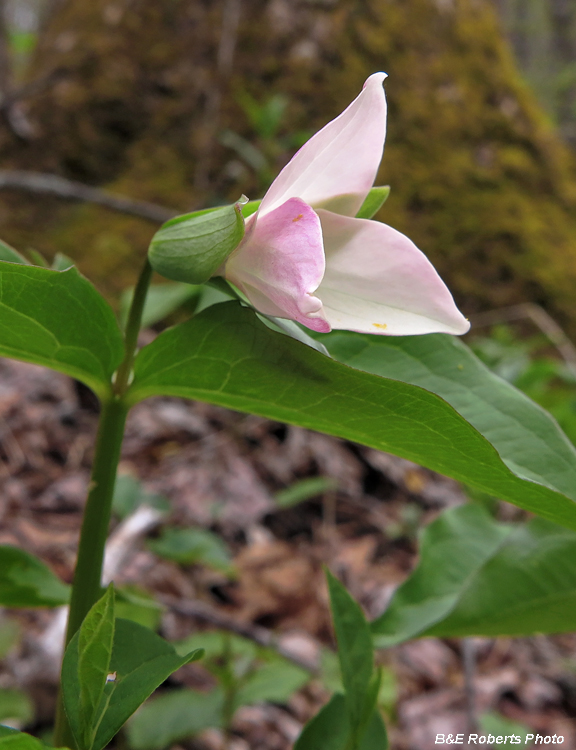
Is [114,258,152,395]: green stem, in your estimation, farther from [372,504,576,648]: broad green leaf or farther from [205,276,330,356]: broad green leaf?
[372,504,576,648]: broad green leaf

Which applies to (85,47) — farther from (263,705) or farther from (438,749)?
(438,749)

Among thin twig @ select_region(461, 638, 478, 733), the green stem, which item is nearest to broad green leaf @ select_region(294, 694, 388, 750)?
the green stem

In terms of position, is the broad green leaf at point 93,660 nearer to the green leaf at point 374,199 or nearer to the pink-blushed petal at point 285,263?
the pink-blushed petal at point 285,263

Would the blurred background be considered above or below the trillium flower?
below

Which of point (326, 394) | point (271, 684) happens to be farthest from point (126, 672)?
point (271, 684)

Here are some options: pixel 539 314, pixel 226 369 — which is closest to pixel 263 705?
pixel 226 369
